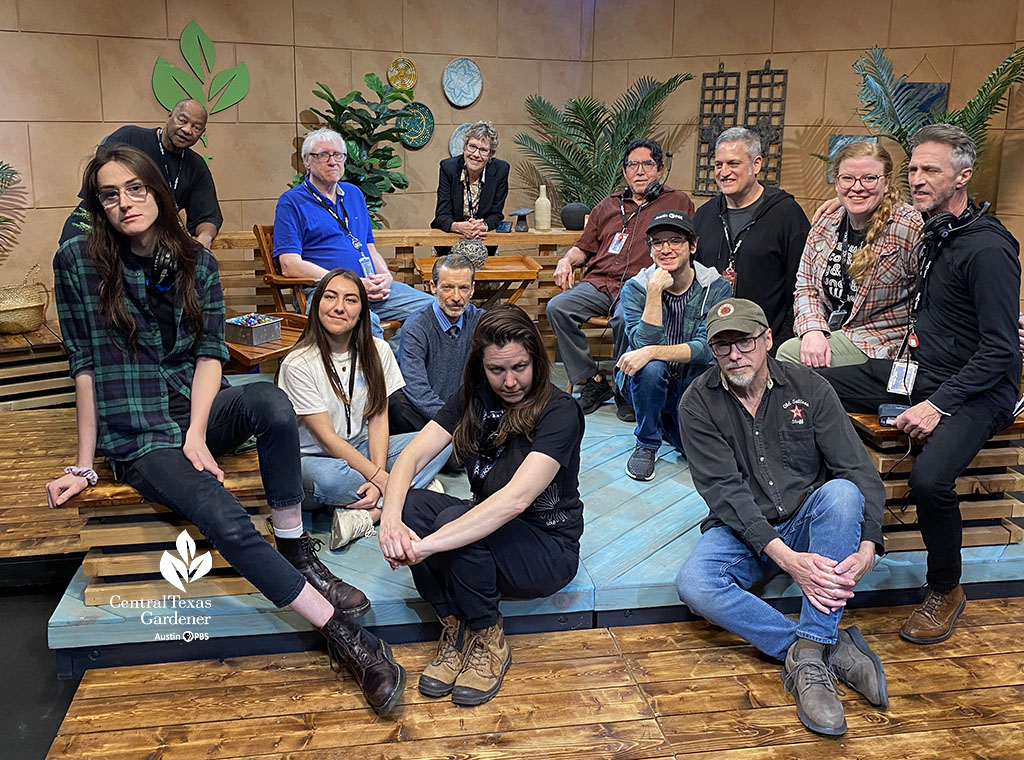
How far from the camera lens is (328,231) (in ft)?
15.4

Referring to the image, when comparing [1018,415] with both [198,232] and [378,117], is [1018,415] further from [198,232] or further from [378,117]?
[378,117]

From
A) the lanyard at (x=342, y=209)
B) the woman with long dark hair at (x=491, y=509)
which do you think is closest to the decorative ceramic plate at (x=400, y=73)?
the lanyard at (x=342, y=209)

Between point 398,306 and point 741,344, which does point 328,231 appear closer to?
point 398,306

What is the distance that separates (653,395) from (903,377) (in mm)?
1026

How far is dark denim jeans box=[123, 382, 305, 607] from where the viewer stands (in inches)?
103

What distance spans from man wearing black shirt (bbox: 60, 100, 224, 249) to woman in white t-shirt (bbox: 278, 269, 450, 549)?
5.04 feet

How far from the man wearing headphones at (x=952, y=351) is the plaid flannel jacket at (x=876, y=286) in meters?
0.15

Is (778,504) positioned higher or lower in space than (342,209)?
lower

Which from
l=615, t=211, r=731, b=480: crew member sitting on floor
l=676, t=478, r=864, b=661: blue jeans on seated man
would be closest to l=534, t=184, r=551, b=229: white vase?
l=615, t=211, r=731, b=480: crew member sitting on floor

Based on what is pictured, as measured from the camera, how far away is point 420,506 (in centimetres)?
280

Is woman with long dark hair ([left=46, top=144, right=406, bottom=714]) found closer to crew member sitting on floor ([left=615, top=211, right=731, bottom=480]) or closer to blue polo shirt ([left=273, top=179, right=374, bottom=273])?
crew member sitting on floor ([left=615, top=211, right=731, bottom=480])

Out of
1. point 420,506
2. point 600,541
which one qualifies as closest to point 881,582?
point 600,541

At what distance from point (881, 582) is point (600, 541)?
0.99 metres

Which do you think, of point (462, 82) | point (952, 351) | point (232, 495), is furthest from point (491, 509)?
point (462, 82)
